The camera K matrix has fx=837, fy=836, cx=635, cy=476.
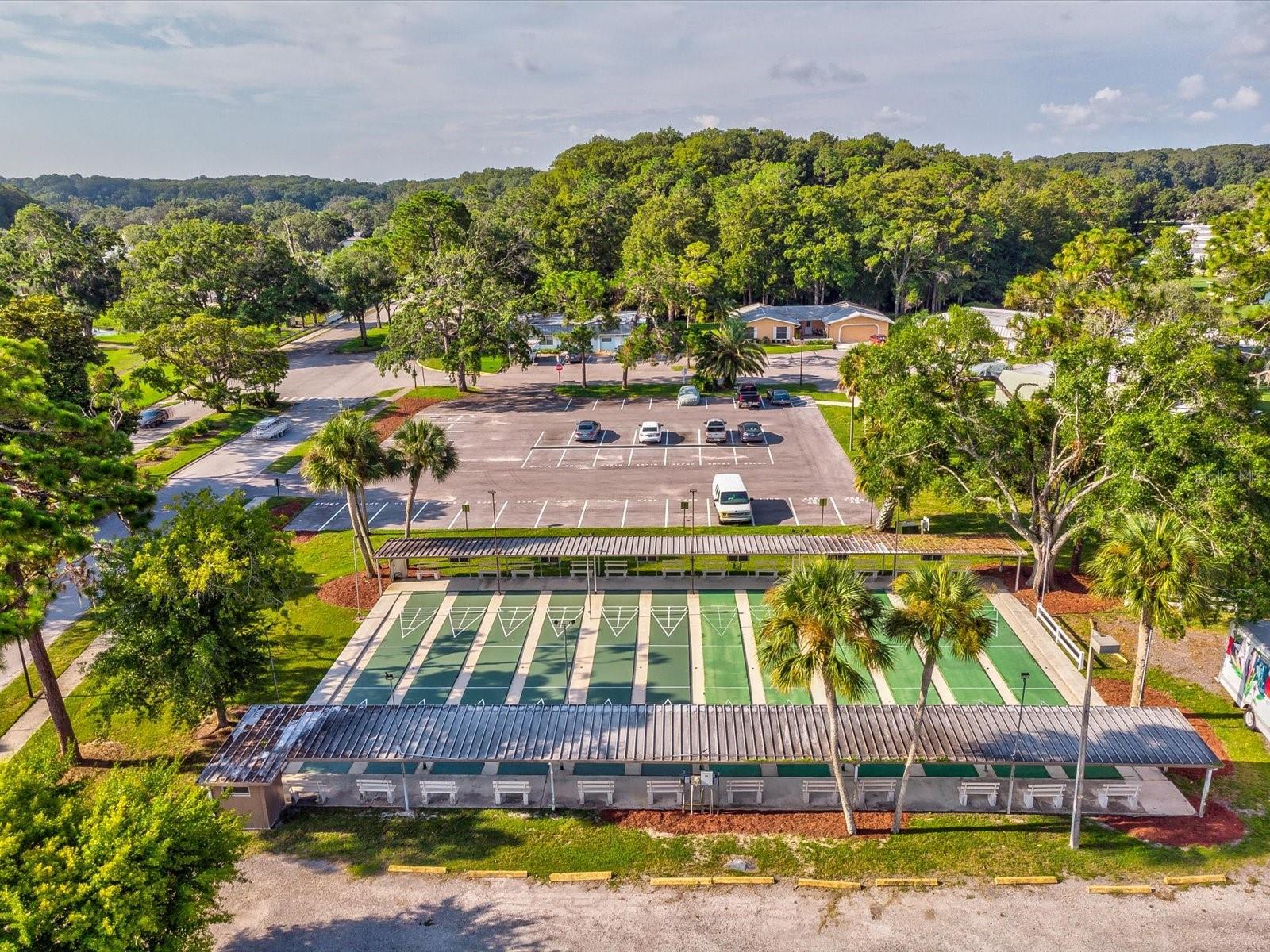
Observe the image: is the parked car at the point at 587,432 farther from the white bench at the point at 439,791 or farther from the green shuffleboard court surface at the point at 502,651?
the white bench at the point at 439,791

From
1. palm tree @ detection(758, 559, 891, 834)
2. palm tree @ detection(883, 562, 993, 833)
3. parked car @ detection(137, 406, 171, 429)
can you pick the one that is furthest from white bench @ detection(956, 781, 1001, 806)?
parked car @ detection(137, 406, 171, 429)

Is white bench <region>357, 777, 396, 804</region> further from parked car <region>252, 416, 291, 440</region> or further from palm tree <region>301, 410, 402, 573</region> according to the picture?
parked car <region>252, 416, 291, 440</region>

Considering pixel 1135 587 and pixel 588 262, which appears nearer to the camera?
pixel 1135 587

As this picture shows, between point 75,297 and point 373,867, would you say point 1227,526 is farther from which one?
point 75,297

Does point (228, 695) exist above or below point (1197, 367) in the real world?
below

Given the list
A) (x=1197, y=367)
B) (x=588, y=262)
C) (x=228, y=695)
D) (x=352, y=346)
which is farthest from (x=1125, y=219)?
(x=228, y=695)

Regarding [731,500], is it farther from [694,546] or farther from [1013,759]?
[1013,759]
